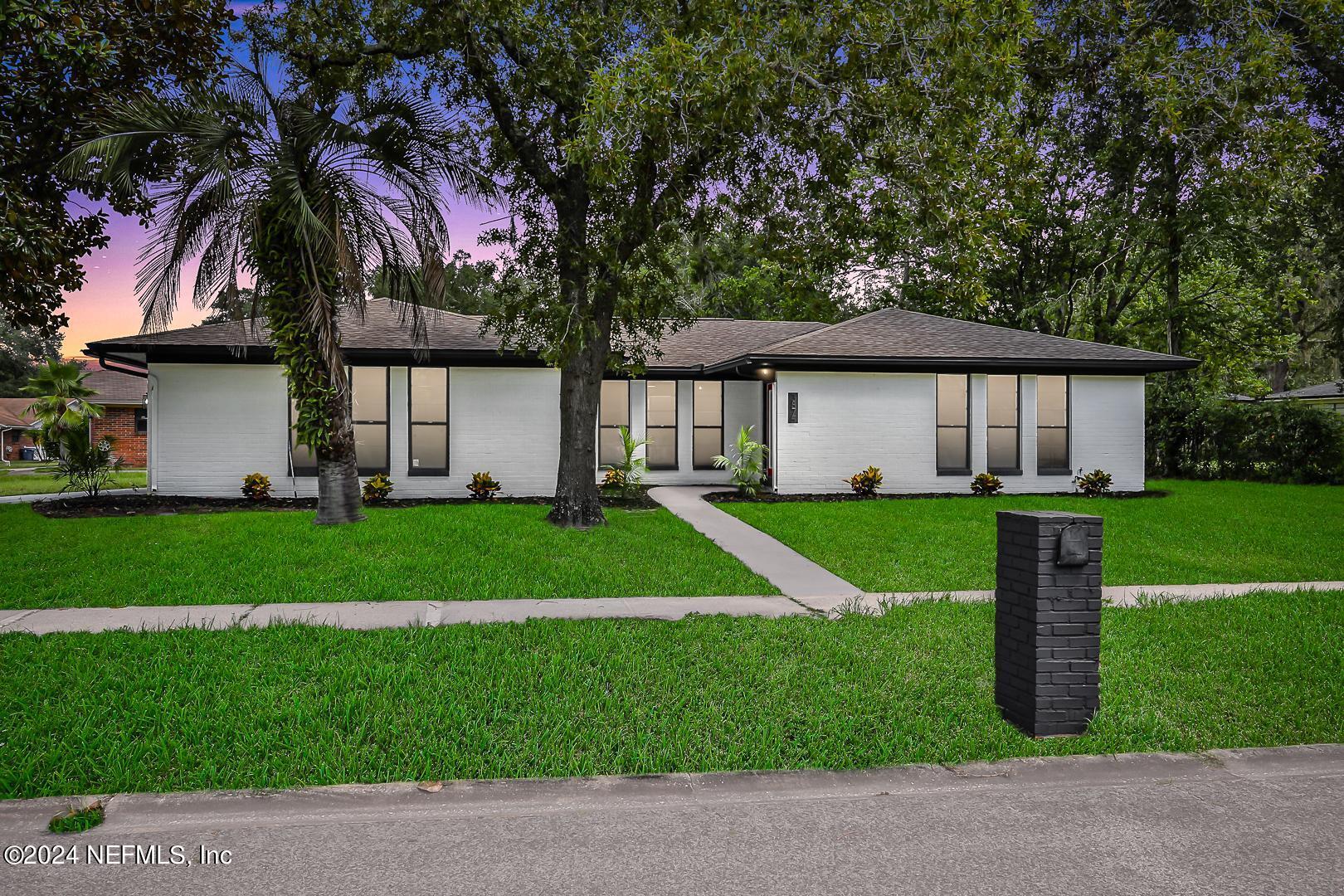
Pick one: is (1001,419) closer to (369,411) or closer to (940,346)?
(940,346)

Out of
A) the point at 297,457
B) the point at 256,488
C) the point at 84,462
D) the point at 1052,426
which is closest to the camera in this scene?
the point at 256,488

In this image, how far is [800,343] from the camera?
1612cm

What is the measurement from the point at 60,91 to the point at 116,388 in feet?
90.8

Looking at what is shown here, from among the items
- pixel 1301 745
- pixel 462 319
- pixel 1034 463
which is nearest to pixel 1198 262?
pixel 1034 463

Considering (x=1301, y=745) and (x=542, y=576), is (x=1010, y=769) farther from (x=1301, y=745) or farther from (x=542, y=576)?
(x=542, y=576)

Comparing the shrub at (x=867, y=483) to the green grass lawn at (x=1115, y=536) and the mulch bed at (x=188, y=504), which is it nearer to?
the green grass lawn at (x=1115, y=536)

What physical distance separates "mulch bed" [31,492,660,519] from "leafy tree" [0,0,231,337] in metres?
3.04

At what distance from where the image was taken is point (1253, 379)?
30.7m

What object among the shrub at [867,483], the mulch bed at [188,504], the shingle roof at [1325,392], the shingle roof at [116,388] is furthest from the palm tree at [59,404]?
the shingle roof at [1325,392]

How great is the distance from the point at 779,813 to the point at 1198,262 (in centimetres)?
2327

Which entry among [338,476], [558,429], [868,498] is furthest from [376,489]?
[868,498]

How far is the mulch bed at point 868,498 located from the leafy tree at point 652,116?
138 inches

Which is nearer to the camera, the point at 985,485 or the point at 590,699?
the point at 590,699

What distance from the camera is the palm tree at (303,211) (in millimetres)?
9977
